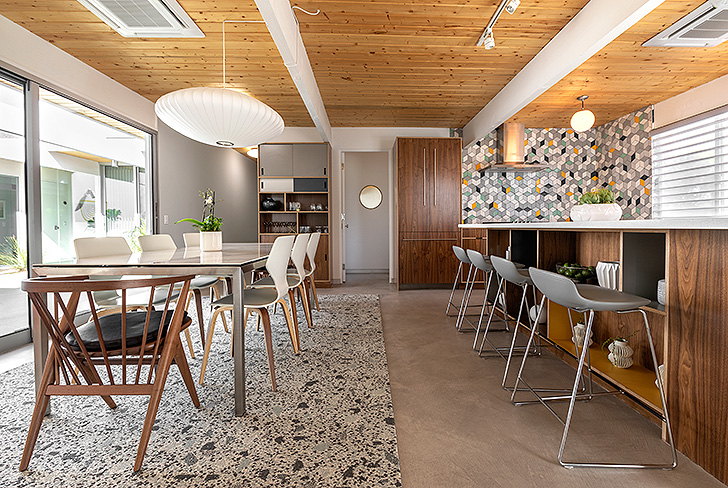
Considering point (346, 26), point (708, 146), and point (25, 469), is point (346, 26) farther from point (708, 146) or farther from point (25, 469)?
point (708, 146)

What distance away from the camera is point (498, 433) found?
1633 millimetres

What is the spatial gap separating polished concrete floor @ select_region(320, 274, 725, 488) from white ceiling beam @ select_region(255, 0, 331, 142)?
2353 mm

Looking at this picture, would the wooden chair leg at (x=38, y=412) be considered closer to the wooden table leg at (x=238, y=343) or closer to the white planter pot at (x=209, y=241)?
the wooden table leg at (x=238, y=343)

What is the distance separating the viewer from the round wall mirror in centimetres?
742

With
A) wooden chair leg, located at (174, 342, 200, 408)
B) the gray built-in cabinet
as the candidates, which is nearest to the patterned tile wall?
the gray built-in cabinet

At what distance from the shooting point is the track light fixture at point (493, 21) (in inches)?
97.3

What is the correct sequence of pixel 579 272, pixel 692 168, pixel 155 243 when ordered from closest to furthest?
pixel 579 272 < pixel 155 243 < pixel 692 168

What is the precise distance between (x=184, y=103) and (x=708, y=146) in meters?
5.45

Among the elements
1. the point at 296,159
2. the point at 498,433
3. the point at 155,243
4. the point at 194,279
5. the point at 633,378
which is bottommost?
the point at 498,433

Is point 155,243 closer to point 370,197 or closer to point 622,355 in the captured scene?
point 622,355

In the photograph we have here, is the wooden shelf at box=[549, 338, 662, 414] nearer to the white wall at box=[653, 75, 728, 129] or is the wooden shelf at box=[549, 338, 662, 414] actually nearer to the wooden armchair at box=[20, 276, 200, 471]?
the wooden armchair at box=[20, 276, 200, 471]

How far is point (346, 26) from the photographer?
117 inches

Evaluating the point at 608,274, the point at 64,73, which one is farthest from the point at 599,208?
the point at 64,73

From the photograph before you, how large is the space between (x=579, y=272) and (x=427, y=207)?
3.12 metres
